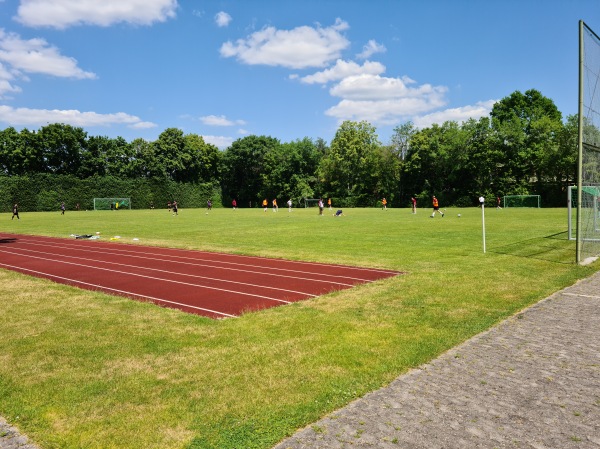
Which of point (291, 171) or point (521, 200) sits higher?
point (291, 171)

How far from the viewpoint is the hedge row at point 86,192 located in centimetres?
6781

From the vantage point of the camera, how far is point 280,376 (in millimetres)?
4930

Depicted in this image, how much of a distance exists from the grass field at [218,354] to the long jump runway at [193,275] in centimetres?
75

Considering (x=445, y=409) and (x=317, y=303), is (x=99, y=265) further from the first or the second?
(x=445, y=409)

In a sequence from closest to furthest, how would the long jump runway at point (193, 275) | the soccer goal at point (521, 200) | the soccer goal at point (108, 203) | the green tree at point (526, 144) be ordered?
the long jump runway at point (193, 275) → the soccer goal at point (521, 200) → the green tree at point (526, 144) → the soccer goal at point (108, 203)

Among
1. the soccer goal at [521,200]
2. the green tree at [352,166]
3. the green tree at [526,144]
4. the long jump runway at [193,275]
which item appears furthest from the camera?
the green tree at [352,166]

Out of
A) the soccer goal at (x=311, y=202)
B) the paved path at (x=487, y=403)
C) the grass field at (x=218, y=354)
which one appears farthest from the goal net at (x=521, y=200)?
the paved path at (x=487, y=403)

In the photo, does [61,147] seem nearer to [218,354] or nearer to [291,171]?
[291,171]

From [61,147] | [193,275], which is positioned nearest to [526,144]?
[193,275]

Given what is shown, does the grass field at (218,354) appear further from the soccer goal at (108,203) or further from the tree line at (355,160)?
the soccer goal at (108,203)

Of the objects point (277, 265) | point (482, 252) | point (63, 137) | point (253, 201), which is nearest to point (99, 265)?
point (277, 265)

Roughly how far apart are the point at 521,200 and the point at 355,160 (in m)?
30.4

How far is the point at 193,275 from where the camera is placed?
38.8 feet

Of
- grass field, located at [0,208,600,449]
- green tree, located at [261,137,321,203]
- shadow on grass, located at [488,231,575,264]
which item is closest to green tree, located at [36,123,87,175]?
green tree, located at [261,137,321,203]
